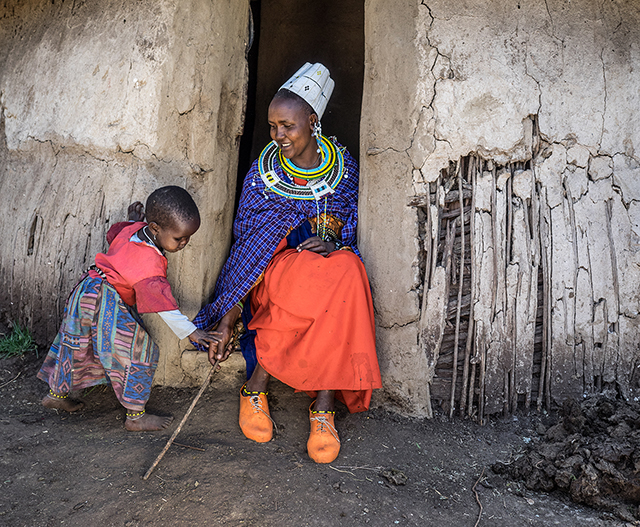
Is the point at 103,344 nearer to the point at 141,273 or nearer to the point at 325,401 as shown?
the point at 141,273

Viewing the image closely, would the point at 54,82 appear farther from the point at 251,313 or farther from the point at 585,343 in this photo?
the point at 585,343

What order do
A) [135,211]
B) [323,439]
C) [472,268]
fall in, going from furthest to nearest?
[135,211], [472,268], [323,439]

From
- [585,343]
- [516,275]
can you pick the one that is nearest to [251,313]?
[516,275]

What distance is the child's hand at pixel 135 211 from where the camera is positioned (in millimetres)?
2576

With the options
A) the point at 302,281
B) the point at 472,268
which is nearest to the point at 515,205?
the point at 472,268

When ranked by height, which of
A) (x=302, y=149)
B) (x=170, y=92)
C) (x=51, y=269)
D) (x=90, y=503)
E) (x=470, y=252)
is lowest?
(x=90, y=503)

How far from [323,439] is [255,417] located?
35 centimetres

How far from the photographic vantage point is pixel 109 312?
230 cm

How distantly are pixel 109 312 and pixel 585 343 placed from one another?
2258 millimetres

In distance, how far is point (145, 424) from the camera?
7.63ft

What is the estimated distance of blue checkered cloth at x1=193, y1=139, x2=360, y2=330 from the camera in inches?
101

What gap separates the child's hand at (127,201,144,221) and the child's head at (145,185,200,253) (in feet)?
1.12

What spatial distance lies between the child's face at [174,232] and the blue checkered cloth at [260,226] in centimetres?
40

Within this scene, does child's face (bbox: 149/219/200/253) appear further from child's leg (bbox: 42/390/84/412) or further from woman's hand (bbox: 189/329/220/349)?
child's leg (bbox: 42/390/84/412)
